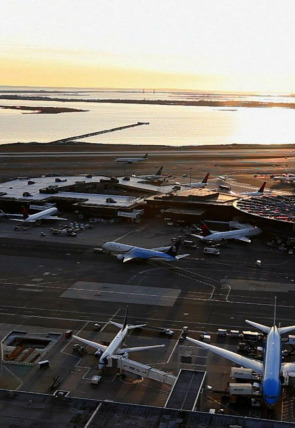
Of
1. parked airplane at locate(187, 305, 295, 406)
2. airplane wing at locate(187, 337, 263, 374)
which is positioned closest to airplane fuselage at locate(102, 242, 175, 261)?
parked airplane at locate(187, 305, 295, 406)

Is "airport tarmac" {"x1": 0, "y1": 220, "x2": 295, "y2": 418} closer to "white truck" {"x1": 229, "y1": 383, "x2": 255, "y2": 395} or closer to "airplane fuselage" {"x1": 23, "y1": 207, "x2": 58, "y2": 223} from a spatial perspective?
"white truck" {"x1": 229, "y1": 383, "x2": 255, "y2": 395}

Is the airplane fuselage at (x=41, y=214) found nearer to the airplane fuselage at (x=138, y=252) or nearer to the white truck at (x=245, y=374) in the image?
the airplane fuselage at (x=138, y=252)

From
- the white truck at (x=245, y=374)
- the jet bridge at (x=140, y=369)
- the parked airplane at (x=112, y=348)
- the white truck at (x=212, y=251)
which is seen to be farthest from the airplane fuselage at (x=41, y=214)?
the white truck at (x=245, y=374)

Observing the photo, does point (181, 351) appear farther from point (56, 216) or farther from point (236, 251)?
point (56, 216)

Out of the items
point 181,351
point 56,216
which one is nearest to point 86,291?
point 181,351

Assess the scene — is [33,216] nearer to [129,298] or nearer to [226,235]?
[226,235]
